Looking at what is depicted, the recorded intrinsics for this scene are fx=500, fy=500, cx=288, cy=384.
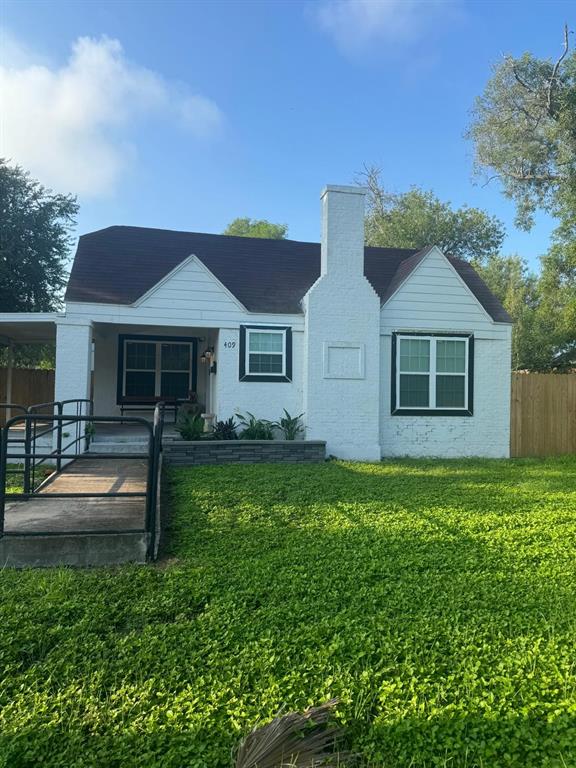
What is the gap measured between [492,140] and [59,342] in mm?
16177

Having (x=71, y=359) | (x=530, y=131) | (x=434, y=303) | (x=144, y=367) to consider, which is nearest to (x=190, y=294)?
(x=71, y=359)

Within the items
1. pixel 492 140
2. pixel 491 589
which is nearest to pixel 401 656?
pixel 491 589

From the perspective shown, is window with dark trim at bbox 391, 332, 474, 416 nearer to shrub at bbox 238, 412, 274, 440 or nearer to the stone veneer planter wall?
the stone veneer planter wall

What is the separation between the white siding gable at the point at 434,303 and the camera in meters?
11.3

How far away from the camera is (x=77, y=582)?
12.7 ft

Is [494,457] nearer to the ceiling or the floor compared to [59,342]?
nearer to the floor

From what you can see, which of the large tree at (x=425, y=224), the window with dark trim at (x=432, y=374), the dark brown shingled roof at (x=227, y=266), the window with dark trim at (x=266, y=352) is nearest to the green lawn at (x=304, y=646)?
the window with dark trim at (x=266, y=352)

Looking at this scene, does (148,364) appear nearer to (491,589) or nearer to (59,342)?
(59,342)

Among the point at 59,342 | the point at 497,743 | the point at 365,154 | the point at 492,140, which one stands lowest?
the point at 497,743

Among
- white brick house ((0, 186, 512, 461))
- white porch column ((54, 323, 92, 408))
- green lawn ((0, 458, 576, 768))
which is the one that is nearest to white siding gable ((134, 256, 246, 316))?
white brick house ((0, 186, 512, 461))

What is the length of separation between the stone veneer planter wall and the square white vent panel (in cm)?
156

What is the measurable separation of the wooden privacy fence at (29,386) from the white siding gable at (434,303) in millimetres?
10765

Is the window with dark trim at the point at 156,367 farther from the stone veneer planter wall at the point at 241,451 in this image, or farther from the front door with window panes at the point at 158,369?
the stone veneer planter wall at the point at 241,451

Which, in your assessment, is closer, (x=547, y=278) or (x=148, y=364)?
(x=148, y=364)
